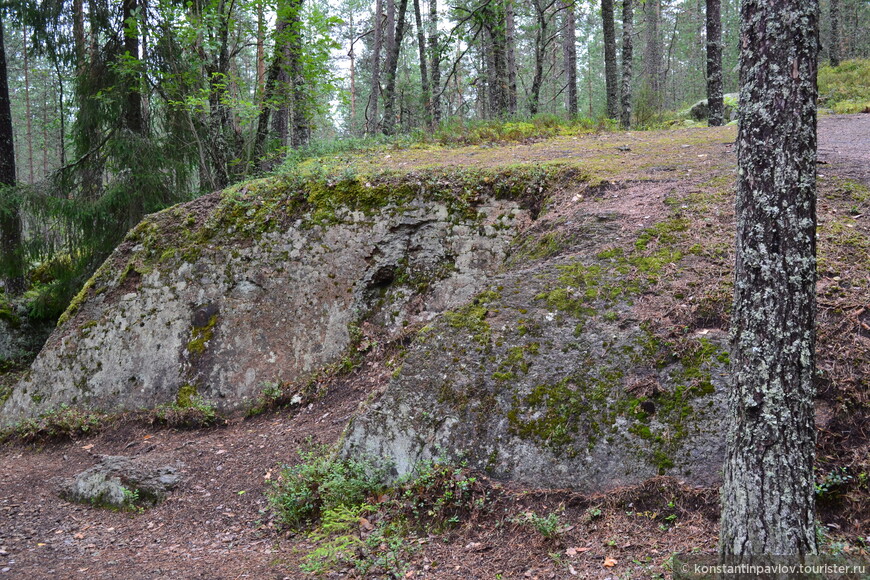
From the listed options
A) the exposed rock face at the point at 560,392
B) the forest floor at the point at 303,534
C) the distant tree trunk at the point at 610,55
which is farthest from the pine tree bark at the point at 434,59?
the exposed rock face at the point at 560,392

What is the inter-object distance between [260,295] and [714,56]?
10.6 meters

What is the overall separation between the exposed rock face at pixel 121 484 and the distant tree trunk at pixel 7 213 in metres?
7.00

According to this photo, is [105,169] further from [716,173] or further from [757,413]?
[757,413]

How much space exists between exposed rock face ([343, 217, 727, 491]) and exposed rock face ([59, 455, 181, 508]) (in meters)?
2.34

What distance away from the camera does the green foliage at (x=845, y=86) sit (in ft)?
46.5

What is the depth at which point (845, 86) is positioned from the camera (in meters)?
17.4

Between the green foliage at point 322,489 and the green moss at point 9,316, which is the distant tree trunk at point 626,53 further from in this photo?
the green moss at point 9,316

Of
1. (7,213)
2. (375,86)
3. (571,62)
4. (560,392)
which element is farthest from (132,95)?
(571,62)

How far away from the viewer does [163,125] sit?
34.4 feet

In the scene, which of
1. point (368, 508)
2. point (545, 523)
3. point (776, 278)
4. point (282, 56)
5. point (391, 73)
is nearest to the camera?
point (776, 278)

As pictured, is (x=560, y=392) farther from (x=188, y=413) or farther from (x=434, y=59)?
(x=434, y=59)

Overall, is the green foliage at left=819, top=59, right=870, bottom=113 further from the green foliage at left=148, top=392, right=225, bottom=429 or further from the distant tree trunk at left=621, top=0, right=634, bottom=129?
the green foliage at left=148, top=392, right=225, bottom=429

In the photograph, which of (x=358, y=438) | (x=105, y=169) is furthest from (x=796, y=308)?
(x=105, y=169)

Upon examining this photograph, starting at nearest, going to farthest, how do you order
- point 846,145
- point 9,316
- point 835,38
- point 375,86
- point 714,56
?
point 846,145 < point 9,316 < point 714,56 < point 375,86 < point 835,38
